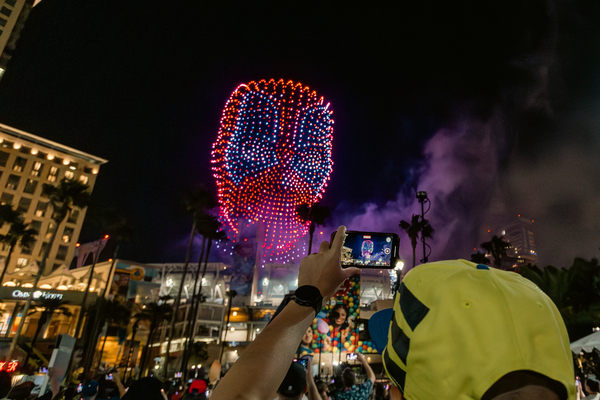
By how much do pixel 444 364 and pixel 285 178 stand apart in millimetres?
38362

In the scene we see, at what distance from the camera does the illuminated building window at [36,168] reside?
66750 millimetres

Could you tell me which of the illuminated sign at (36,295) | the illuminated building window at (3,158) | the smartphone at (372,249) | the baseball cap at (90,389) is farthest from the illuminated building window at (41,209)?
the smartphone at (372,249)

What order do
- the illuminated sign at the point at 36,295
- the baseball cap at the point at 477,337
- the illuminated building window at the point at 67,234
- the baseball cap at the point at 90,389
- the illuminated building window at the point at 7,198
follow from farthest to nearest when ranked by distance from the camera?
the illuminated building window at the point at 67,234 → the illuminated building window at the point at 7,198 → the illuminated sign at the point at 36,295 → the baseball cap at the point at 90,389 → the baseball cap at the point at 477,337

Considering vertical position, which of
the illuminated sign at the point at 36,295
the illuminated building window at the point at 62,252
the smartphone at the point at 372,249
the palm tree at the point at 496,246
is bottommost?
the smartphone at the point at 372,249

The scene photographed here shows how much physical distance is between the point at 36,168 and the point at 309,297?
281 ft

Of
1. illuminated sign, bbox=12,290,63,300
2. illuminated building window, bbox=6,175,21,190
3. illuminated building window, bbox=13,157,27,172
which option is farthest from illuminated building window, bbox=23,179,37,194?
illuminated sign, bbox=12,290,63,300

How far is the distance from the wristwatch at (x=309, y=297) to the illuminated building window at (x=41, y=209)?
83639 millimetres

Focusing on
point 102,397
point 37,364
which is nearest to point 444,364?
point 102,397

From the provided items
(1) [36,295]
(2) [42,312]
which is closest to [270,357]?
(1) [36,295]

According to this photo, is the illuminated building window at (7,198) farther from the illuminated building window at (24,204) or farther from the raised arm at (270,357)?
the raised arm at (270,357)

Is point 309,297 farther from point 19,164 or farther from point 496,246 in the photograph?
point 19,164

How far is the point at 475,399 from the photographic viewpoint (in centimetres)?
116

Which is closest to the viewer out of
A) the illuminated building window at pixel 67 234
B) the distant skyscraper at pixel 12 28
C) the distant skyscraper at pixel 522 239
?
the distant skyscraper at pixel 12 28

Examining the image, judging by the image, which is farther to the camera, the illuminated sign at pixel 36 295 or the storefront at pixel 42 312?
the illuminated sign at pixel 36 295
